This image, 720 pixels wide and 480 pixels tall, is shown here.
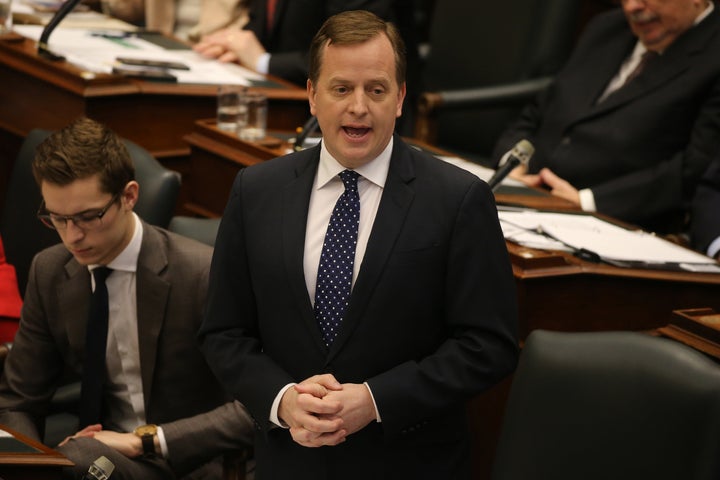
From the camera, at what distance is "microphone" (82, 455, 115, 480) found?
87.4 inches

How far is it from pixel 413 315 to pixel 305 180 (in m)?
0.29

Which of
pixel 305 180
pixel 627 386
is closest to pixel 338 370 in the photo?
pixel 305 180

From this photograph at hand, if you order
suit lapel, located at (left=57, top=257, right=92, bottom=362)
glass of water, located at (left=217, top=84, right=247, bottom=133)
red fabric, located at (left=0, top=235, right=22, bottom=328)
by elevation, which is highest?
glass of water, located at (left=217, top=84, right=247, bottom=133)

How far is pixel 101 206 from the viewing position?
246 centimetres

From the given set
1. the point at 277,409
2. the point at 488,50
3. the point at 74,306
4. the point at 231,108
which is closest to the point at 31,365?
the point at 74,306

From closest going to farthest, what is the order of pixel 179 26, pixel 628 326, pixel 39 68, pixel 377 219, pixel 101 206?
pixel 377 219, pixel 101 206, pixel 628 326, pixel 39 68, pixel 179 26

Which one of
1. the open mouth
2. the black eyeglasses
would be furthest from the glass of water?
the open mouth

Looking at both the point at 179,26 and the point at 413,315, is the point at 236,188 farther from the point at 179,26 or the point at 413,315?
the point at 179,26

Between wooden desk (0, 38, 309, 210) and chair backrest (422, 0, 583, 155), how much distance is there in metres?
0.66

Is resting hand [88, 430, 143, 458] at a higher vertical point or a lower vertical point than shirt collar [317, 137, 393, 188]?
lower

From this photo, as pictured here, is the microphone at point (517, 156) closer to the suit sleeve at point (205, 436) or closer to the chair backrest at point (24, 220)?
the suit sleeve at point (205, 436)

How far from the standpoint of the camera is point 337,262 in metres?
1.89

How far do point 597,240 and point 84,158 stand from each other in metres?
1.25

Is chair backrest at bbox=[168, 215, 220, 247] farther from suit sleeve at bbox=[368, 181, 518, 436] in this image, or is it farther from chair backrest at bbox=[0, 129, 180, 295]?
suit sleeve at bbox=[368, 181, 518, 436]
